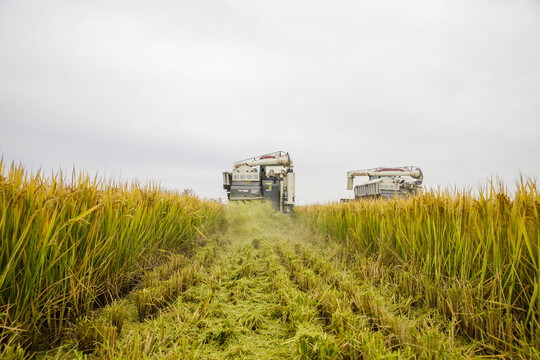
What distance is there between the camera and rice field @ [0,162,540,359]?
1.49 meters

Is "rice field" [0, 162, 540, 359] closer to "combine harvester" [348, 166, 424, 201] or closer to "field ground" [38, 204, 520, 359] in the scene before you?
"field ground" [38, 204, 520, 359]

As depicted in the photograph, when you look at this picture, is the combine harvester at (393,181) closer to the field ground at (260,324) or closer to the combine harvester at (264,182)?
the combine harvester at (264,182)

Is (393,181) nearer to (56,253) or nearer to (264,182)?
(264,182)

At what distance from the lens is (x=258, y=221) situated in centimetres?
830

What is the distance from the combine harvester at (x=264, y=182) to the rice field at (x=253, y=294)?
798cm

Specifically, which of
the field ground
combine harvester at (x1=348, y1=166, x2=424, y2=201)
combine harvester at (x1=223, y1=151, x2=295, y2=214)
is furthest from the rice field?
combine harvester at (x1=348, y1=166, x2=424, y2=201)

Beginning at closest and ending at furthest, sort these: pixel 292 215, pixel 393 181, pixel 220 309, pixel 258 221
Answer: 1. pixel 220 309
2. pixel 258 221
3. pixel 292 215
4. pixel 393 181

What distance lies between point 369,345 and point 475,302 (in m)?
1.15

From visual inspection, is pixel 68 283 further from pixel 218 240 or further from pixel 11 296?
pixel 218 240

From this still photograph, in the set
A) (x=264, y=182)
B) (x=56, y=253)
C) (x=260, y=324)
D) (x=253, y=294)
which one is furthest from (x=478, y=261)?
(x=264, y=182)

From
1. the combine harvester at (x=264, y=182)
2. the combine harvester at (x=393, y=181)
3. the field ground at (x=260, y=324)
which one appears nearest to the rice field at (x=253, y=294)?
the field ground at (x=260, y=324)

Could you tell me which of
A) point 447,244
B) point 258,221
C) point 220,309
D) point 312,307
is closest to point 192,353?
point 220,309

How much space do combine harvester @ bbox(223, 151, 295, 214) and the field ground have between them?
818 cm

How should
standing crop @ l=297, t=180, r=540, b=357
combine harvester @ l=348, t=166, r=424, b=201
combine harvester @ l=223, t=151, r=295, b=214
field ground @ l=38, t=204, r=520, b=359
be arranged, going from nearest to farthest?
field ground @ l=38, t=204, r=520, b=359 → standing crop @ l=297, t=180, r=540, b=357 → combine harvester @ l=223, t=151, r=295, b=214 → combine harvester @ l=348, t=166, r=424, b=201
